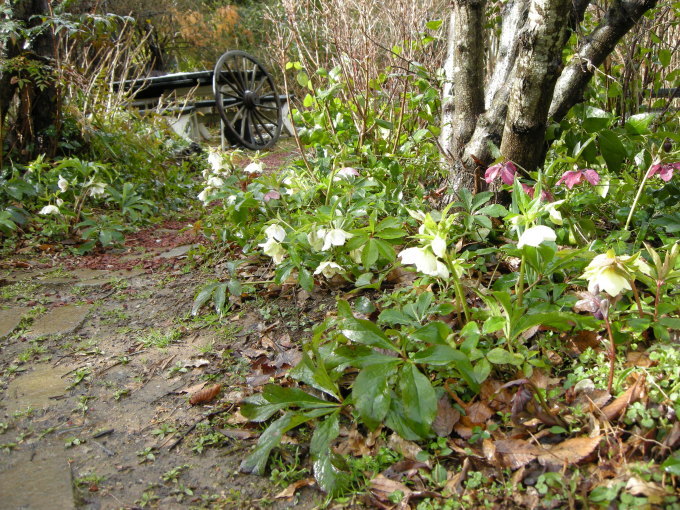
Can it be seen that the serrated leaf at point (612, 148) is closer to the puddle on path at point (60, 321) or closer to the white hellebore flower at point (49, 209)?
the puddle on path at point (60, 321)

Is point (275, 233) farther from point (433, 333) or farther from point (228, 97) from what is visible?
point (228, 97)

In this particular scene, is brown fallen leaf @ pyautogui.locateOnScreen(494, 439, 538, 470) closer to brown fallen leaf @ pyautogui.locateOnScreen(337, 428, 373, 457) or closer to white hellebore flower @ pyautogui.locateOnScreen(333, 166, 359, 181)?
brown fallen leaf @ pyautogui.locateOnScreen(337, 428, 373, 457)

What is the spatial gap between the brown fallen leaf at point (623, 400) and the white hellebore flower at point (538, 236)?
372 millimetres

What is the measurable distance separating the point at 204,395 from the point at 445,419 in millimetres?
689

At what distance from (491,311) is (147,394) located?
1.03m

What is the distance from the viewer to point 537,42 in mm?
1776

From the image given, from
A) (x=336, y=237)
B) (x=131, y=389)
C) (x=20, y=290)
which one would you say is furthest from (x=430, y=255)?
(x=20, y=290)

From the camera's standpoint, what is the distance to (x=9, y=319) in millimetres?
2170

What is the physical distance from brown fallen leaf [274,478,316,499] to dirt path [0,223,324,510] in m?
0.01

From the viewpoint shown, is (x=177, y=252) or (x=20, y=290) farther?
(x=177, y=252)

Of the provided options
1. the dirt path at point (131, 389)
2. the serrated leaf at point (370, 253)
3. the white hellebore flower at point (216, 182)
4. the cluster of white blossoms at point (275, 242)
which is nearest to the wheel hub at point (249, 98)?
the white hellebore flower at point (216, 182)

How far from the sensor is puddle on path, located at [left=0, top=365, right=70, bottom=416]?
5.11ft

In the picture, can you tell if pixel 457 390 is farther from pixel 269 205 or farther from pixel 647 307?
pixel 269 205

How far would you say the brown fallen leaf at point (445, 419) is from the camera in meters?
1.27
